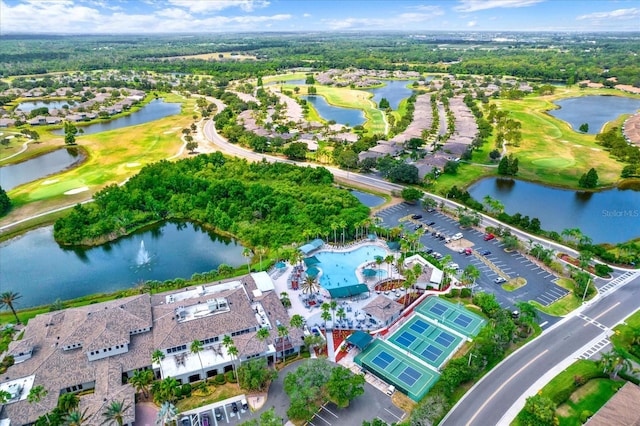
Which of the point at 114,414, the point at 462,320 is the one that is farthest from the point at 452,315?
the point at 114,414

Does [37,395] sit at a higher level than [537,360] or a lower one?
higher

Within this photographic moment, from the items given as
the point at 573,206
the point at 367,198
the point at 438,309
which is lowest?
the point at 573,206

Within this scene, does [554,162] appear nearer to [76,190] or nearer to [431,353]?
[431,353]

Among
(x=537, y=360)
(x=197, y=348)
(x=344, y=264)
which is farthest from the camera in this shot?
(x=344, y=264)

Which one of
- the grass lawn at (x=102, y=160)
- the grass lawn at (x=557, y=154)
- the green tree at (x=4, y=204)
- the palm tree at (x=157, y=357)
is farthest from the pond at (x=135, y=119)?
the grass lawn at (x=557, y=154)

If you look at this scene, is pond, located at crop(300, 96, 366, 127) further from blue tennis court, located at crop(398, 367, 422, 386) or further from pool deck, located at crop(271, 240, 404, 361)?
blue tennis court, located at crop(398, 367, 422, 386)

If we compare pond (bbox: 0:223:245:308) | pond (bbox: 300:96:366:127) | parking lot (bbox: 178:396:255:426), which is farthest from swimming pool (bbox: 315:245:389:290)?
pond (bbox: 300:96:366:127)

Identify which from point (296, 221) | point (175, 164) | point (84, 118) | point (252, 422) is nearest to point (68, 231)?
point (175, 164)

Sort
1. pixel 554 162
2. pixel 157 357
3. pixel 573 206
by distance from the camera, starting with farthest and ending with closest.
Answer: pixel 554 162, pixel 573 206, pixel 157 357
